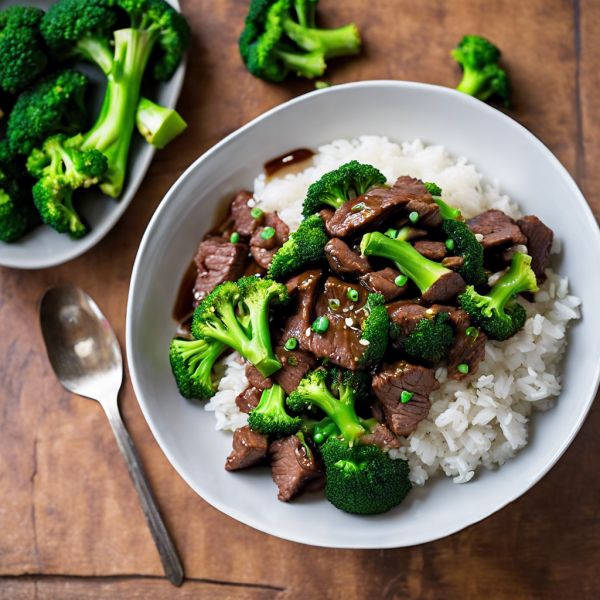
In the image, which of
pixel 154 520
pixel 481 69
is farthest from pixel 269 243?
pixel 154 520

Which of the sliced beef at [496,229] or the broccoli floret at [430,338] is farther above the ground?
the sliced beef at [496,229]

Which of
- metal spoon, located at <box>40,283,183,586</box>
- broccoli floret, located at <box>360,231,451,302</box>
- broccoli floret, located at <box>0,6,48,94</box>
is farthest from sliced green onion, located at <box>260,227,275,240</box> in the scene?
broccoli floret, located at <box>0,6,48,94</box>

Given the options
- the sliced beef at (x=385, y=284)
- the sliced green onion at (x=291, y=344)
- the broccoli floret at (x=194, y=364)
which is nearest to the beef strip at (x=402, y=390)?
the sliced beef at (x=385, y=284)

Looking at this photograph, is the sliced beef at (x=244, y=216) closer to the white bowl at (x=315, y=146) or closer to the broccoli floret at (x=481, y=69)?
the white bowl at (x=315, y=146)

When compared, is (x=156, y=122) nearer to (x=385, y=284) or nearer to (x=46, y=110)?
(x=46, y=110)

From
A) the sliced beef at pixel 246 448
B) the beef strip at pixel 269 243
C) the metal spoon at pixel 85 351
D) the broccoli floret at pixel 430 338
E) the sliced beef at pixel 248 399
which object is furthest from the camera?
the metal spoon at pixel 85 351
